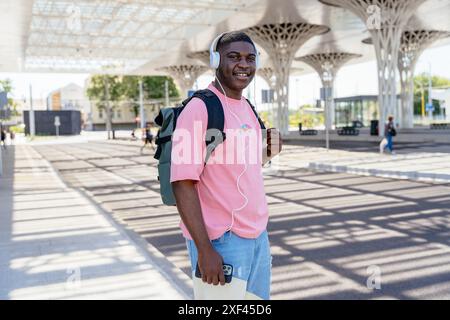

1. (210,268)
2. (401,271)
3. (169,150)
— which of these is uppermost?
(169,150)

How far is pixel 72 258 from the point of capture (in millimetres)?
5938

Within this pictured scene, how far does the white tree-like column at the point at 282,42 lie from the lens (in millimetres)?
38594

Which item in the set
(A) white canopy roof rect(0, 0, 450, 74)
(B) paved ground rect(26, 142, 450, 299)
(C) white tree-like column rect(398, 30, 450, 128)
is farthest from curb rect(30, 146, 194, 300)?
(C) white tree-like column rect(398, 30, 450, 128)

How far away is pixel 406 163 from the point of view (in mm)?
15398

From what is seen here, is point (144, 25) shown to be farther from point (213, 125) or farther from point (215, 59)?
point (213, 125)

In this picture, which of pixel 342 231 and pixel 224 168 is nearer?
pixel 224 168

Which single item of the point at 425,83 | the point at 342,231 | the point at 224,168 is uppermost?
the point at 425,83

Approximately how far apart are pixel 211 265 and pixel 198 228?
162 mm

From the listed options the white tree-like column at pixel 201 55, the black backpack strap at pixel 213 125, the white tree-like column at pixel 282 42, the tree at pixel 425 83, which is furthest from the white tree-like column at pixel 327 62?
the black backpack strap at pixel 213 125

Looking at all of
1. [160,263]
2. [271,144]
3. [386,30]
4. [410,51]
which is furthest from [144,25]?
[271,144]

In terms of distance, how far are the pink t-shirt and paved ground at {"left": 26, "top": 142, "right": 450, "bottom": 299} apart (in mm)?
2555
